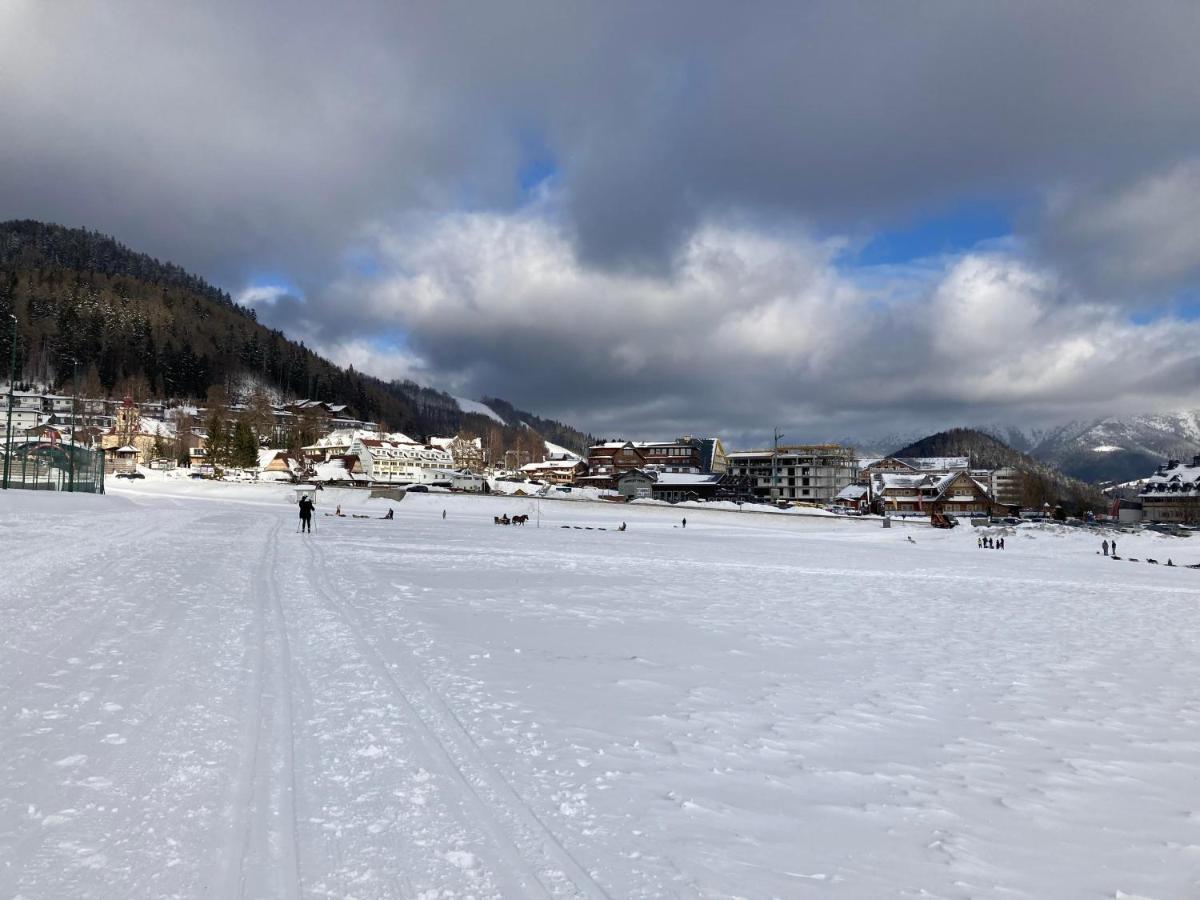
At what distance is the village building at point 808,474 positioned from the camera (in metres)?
127

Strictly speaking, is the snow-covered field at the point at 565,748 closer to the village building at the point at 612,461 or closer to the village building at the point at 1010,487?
the village building at the point at 612,461

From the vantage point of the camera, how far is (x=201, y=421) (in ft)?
587

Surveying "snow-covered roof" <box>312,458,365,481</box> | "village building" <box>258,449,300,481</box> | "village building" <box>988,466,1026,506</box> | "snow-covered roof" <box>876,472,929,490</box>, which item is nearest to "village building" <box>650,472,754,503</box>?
"snow-covered roof" <box>876,472,929,490</box>

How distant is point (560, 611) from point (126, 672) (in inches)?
287

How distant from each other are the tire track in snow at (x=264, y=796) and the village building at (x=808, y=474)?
392 feet

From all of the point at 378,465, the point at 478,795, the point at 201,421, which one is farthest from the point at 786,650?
the point at 201,421

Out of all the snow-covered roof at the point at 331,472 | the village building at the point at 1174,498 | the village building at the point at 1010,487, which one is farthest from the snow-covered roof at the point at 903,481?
the snow-covered roof at the point at 331,472

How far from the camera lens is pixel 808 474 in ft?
425

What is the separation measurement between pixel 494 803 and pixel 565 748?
1296 millimetres

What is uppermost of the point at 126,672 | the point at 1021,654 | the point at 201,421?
the point at 201,421

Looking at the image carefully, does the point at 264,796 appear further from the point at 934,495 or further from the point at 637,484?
the point at 934,495

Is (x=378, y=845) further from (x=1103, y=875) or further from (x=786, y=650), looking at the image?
(x=786, y=650)

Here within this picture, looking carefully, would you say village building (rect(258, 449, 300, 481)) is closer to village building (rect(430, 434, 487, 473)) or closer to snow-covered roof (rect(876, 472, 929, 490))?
village building (rect(430, 434, 487, 473))

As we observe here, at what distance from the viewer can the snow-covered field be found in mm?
4043
